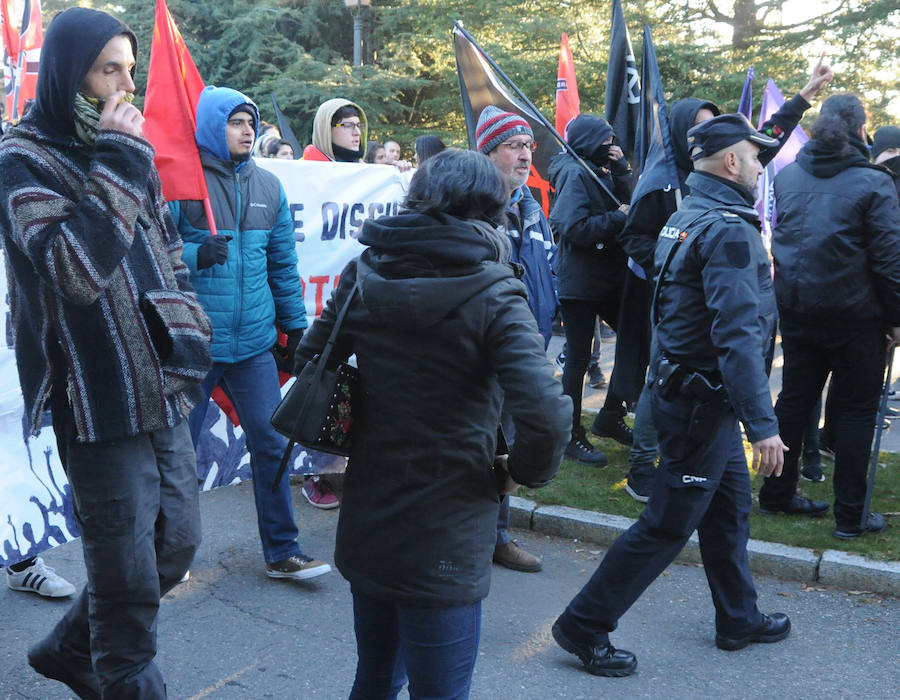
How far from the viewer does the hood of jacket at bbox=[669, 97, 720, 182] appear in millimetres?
5102

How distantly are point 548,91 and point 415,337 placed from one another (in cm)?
1736

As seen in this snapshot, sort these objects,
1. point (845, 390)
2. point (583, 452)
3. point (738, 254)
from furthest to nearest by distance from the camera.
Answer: point (583, 452), point (845, 390), point (738, 254)

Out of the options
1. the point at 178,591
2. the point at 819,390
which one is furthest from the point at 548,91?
the point at 178,591

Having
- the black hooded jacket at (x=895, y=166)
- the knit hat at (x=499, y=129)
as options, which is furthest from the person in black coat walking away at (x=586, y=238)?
the black hooded jacket at (x=895, y=166)

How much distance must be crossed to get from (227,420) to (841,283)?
3261 millimetres

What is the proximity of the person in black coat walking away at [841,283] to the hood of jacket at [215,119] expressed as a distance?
277 cm

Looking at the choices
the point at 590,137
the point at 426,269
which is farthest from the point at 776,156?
the point at 426,269

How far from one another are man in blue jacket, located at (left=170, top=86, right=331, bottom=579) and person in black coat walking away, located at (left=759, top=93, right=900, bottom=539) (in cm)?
255

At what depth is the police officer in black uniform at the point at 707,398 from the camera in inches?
132

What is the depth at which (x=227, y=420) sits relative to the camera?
5.16 metres

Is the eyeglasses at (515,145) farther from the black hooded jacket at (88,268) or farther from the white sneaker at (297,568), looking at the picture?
the white sneaker at (297,568)

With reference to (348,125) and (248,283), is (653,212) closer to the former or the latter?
(348,125)

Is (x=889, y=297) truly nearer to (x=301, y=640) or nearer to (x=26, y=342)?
(x=301, y=640)

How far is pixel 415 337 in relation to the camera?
2.25 metres
